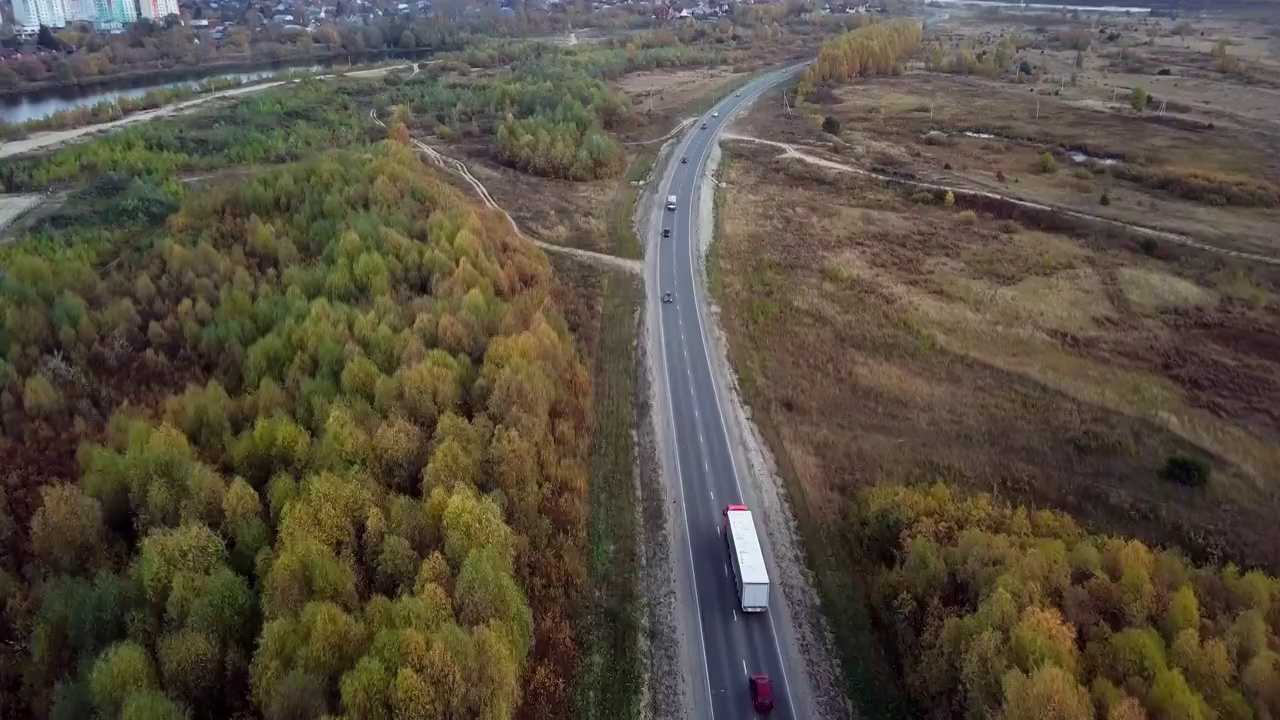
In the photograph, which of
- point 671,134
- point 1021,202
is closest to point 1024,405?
point 1021,202

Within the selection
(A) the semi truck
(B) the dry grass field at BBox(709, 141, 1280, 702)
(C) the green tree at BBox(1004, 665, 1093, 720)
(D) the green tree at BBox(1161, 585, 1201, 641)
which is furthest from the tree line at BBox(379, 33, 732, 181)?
(C) the green tree at BBox(1004, 665, 1093, 720)

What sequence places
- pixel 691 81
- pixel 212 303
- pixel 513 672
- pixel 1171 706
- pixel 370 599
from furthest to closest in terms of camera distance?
pixel 691 81 < pixel 212 303 < pixel 370 599 < pixel 513 672 < pixel 1171 706

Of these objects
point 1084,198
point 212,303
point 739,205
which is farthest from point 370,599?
point 1084,198

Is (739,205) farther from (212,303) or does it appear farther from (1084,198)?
(212,303)

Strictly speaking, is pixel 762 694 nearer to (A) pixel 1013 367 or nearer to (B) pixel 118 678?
(B) pixel 118 678

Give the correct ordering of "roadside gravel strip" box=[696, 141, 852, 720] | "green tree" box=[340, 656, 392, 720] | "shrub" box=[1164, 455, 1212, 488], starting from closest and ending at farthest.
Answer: "green tree" box=[340, 656, 392, 720]
"roadside gravel strip" box=[696, 141, 852, 720]
"shrub" box=[1164, 455, 1212, 488]

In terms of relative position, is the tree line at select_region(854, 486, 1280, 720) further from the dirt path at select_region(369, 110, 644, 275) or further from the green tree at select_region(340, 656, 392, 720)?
the dirt path at select_region(369, 110, 644, 275)
